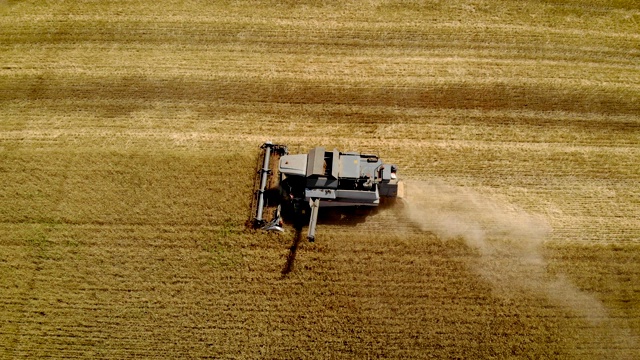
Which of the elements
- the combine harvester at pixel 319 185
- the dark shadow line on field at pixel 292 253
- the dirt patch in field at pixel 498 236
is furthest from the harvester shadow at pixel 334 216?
the dirt patch in field at pixel 498 236

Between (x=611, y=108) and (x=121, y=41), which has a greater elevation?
(x=121, y=41)

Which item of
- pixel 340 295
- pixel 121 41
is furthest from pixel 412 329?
pixel 121 41

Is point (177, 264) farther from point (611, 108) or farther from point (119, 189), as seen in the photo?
point (611, 108)

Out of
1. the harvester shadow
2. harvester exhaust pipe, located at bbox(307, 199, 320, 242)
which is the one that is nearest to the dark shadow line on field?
the harvester shadow

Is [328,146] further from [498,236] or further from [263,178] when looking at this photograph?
[498,236]

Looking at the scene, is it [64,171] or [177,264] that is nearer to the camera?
[177,264]

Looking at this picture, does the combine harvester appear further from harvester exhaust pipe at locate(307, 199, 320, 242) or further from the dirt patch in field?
the dirt patch in field

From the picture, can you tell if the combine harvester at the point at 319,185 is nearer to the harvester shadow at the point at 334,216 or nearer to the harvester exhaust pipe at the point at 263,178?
the harvester exhaust pipe at the point at 263,178
